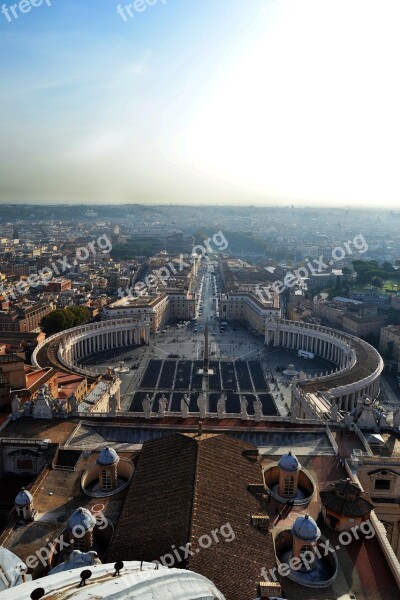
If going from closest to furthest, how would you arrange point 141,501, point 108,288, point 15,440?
point 141,501 → point 15,440 → point 108,288

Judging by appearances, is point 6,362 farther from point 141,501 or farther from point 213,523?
point 213,523

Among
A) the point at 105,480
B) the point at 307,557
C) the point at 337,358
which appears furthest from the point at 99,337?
the point at 307,557

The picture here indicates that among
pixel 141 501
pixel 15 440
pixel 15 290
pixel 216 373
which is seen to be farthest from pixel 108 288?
pixel 141 501

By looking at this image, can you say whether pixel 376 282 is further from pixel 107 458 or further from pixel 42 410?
pixel 107 458

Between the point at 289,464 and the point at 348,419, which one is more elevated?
the point at 289,464

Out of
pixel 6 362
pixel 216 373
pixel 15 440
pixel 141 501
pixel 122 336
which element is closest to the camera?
pixel 141 501

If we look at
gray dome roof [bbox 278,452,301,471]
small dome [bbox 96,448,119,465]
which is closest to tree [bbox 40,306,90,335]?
small dome [bbox 96,448,119,465]
